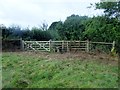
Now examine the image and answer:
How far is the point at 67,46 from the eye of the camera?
1725 centimetres

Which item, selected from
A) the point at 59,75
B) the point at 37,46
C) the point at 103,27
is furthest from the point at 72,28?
the point at 59,75

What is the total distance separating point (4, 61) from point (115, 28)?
4538 millimetres

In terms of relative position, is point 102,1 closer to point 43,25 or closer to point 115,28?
point 115,28

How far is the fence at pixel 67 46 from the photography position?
15.9 m

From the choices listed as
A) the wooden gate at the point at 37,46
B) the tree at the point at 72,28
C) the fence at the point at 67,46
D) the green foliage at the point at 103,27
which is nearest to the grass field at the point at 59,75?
the green foliage at the point at 103,27

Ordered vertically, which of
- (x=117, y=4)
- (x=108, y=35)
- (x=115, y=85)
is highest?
(x=117, y=4)

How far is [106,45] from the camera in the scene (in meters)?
15.7

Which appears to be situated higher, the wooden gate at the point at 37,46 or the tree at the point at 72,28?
the tree at the point at 72,28

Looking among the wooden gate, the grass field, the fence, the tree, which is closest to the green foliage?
the grass field

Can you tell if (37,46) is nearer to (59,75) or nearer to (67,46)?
(67,46)

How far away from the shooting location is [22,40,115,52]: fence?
1592 centimetres

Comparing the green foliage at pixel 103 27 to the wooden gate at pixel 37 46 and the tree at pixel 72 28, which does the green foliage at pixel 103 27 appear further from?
the tree at pixel 72 28

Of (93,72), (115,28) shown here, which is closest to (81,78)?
(93,72)

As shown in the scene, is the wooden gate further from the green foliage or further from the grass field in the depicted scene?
the grass field
